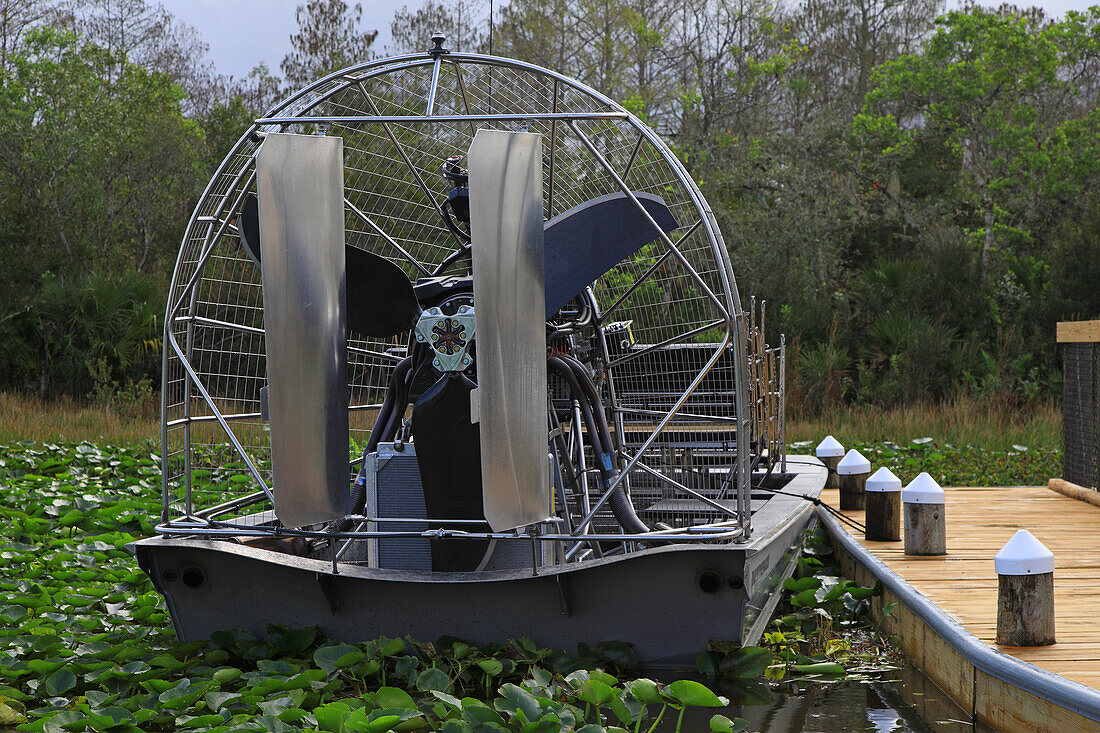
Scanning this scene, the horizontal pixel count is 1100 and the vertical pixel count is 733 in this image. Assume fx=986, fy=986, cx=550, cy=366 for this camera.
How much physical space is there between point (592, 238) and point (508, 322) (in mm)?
707

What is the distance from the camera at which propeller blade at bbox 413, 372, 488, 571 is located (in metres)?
3.68

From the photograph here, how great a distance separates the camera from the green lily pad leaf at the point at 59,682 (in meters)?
3.26

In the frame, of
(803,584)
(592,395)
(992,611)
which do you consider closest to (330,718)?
(592,395)

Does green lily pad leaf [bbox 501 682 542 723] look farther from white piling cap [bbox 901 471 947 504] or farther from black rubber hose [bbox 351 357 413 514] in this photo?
white piling cap [bbox 901 471 947 504]

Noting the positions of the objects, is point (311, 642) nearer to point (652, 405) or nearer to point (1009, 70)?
point (652, 405)

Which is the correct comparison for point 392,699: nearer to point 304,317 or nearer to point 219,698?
point 219,698

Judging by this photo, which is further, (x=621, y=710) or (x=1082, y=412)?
(x=1082, y=412)

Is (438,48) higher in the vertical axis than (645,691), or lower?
higher

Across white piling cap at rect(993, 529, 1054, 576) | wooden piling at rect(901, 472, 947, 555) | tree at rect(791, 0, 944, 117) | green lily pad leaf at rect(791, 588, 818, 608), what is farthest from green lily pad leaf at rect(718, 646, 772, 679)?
tree at rect(791, 0, 944, 117)

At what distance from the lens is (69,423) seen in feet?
36.0

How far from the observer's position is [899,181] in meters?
16.6

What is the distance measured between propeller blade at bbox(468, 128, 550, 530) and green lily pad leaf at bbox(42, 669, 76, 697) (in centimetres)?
151

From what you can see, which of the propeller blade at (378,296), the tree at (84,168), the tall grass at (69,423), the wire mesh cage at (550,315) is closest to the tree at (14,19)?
the tree at (84,168)

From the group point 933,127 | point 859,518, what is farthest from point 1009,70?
point 859,518
